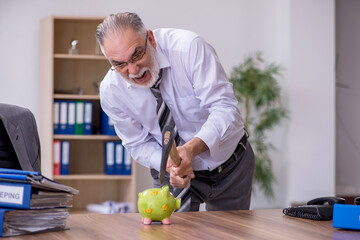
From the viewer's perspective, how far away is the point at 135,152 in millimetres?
2092

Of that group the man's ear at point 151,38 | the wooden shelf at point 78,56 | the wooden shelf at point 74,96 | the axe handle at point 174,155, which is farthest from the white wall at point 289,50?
the axe handle at point 174,155

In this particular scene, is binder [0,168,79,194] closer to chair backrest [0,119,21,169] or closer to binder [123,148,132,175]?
chair backrest [0,119,21,169]

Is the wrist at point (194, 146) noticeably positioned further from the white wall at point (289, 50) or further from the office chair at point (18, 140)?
the white wall at point (289, 50)

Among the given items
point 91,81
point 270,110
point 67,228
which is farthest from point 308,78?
point 67,228

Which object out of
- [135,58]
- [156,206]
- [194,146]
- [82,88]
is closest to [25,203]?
[156,206]

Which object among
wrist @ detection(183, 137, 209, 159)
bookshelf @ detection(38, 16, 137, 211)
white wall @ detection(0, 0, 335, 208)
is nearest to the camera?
wrist @ detection(183, 137, 209, 159)

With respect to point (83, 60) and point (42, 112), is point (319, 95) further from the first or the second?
point (42, 112)

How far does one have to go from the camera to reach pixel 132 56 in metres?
1.76

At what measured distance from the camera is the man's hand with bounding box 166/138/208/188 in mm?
1582

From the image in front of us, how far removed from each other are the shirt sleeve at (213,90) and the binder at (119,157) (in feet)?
8.44

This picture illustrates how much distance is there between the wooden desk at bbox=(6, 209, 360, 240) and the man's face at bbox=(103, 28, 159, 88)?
0.52 metres

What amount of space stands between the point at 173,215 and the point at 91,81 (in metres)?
3.36

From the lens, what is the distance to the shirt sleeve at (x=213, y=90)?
5.91 ft

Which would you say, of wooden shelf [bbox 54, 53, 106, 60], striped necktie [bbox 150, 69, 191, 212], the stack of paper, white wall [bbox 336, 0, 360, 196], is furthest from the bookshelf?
the stack of paper
